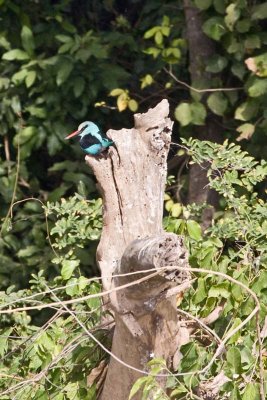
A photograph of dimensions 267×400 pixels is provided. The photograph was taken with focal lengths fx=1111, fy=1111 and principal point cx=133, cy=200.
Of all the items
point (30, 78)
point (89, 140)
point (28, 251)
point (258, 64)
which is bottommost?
point (28, 251)

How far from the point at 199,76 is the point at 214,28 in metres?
0.31

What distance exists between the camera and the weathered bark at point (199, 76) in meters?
5.12

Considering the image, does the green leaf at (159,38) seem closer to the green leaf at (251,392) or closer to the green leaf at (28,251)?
the green leaf at (28,251)

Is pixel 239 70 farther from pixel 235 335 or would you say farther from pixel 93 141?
pixel 235 335

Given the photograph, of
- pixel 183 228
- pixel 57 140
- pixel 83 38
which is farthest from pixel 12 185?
pixel 183 228

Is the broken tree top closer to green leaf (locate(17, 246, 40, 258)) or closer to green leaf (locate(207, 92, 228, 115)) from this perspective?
green leaf (locate(207, 92, 228, 115))

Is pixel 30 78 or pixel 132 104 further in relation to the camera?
pixel 30 78

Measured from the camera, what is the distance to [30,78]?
17.9 feet

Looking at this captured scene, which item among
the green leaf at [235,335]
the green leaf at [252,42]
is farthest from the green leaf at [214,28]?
the green leaf at [235,335]

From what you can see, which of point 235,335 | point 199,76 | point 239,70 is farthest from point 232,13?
point 235,335

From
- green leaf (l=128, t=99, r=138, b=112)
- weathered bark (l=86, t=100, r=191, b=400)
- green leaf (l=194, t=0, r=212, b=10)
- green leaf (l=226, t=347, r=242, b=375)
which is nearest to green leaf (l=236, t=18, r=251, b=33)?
green leaf (l=194, t=0, r=212, b=10)

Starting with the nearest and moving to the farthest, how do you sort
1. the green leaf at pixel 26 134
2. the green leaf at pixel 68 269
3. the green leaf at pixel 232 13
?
the green leaf at pixel 68 269 < the green leaf at pixel 232 13 < the green leaf at pixel 26 134

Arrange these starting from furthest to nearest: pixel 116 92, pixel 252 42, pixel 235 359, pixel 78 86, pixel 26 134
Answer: pixel 26 134 → pixel 78 86 → pixel 116 92 → pixel 252 42 → pixel 235 359

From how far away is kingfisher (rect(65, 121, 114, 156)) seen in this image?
3.39 metres
